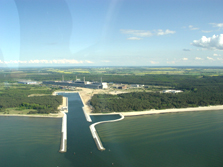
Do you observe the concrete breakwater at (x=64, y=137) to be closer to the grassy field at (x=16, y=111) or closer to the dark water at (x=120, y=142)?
the dark water at (x=120, y=142)

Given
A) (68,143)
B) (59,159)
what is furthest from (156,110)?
(59,159)

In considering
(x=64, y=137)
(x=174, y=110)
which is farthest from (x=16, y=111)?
(x=174, y=110)

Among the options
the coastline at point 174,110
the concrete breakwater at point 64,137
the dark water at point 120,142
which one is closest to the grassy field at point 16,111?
the dark water at point 120,142

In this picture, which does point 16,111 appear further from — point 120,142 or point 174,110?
point 174,110

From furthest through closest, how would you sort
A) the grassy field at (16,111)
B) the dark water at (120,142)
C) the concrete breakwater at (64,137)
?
the grassy field at (16,111) < the concrete breakwater at (64,137) < the dark water at (120,142)

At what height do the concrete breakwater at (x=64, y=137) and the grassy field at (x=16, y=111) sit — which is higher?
the grassy field at (x=16, y=111)

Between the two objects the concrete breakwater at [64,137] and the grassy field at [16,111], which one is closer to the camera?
the concrete breakwater at [64,137]

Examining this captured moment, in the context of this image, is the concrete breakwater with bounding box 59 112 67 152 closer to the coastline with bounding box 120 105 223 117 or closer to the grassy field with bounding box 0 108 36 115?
the grassy field with bounding box 0 108 36 115

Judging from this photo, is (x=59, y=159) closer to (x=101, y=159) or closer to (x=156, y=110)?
(x=101, y=159)
